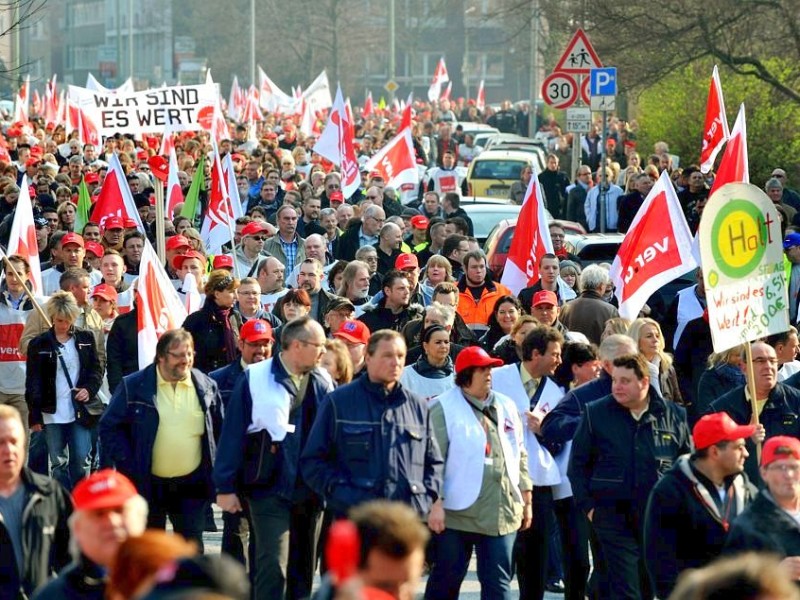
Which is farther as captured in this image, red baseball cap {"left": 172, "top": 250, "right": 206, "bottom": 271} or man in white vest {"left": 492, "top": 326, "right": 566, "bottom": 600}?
red baseball cap {"left": 172, "top": 250, "right": 206, "bottom": 271}

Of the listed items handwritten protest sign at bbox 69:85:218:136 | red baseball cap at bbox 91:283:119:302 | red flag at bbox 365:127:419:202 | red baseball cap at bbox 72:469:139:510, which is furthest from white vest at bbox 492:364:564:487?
red flag at bbox 365:127:419:202

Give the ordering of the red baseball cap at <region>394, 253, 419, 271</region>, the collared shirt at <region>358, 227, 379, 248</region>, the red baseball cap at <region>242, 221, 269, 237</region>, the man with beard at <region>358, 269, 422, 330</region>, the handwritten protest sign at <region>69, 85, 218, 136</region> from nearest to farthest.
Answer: the man with beard at <region>358, 269, 422, 330</region>, the red baseball cap at <region>394, 253, 419, 271</region>, the red baseball cap at <region>242, 221, 269, 237</region>, the collared shirt at <region>358, 227, 379, 248</region>, the handwritten protest sign at <region>69, 85, 218, 136</region>

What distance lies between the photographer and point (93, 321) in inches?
478

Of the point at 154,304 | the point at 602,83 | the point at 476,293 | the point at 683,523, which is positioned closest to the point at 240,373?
the point at 154,304

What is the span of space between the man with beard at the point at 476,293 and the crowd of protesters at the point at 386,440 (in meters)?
0.02

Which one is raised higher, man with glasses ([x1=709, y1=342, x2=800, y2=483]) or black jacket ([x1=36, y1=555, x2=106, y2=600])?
man with glasses ([x1=709, y1=342, x2=800, y2=483])

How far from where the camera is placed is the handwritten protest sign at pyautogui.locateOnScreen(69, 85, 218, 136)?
21.4 meters

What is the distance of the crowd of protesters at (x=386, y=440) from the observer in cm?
685

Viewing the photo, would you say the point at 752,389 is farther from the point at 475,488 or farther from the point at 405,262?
the point at 405,262

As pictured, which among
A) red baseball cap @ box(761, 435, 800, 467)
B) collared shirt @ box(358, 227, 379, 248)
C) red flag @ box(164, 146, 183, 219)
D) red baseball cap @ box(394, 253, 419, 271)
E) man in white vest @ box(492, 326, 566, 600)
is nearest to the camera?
red baseball cap @ box(761, 435, 800, 467)

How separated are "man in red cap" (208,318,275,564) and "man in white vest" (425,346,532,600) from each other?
123 centimetres

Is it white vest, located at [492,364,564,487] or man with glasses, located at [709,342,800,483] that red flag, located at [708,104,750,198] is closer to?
man with glasses, located at [709,342,800,483]

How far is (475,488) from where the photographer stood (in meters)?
8.52

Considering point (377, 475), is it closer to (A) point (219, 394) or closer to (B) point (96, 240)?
(A) point (219, 394)
